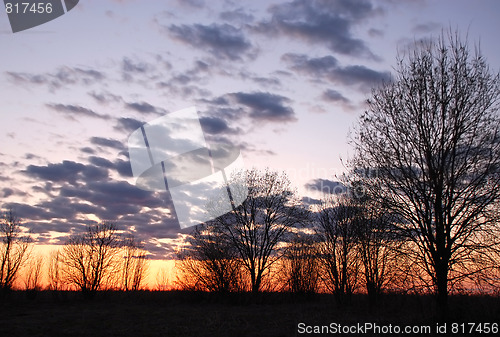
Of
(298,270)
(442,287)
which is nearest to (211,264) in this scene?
(298,270)

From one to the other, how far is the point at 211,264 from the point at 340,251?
10.9 metres

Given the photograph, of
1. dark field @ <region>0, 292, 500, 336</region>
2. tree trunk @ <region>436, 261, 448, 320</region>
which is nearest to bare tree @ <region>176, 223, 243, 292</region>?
dark field @ <region>0, 292, 500, 336</region>

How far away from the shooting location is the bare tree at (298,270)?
3497 centimetres

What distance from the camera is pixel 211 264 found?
3069 cm

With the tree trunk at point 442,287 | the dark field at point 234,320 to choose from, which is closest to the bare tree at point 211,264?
the dark field at point 234,320

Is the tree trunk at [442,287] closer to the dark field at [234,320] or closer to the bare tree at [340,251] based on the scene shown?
the dark field at [234,320]

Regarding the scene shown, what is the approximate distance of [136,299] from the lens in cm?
3656

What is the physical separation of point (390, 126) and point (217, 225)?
24091mm

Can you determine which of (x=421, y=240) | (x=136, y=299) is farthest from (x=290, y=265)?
(x=421, y=240)

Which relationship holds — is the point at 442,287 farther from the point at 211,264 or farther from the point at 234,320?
the point at 211,264

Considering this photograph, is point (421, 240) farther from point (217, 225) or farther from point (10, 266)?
point (10, 266)

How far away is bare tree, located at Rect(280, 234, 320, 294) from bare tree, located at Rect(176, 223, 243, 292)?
6.07 metres

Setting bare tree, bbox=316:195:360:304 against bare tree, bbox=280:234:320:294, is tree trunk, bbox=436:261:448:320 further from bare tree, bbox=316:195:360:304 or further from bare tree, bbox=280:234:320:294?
bare tree, bbox=280:234:320:294

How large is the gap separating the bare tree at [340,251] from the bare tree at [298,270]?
6.12 m
